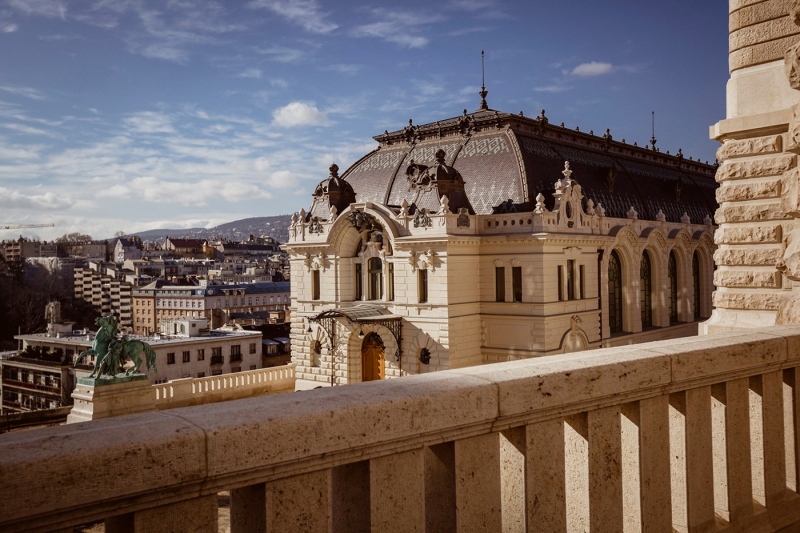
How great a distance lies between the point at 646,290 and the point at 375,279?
19.1m

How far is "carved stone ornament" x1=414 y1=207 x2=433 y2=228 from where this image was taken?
34.2 m

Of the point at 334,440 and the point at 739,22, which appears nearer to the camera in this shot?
the point at 334,440

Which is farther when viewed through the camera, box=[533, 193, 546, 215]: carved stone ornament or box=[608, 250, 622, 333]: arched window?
box=[608, 250, 622, 333]: arched window

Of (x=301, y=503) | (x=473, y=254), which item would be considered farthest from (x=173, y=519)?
(x=473, y=254)

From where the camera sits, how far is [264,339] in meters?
66.9

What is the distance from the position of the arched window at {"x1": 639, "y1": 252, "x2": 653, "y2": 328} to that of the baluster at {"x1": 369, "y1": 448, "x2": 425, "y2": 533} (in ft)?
143

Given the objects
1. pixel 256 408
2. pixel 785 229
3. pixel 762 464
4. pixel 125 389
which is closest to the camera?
pixel 256 408

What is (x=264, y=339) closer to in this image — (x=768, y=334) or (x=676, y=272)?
(x=676, y=272)

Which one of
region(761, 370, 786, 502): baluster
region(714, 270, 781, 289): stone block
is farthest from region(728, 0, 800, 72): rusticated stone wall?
region(761, 370, 786, 502): baluster

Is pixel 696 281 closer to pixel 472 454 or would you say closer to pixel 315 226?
pixel 315 226

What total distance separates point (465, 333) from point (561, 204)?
8.21m

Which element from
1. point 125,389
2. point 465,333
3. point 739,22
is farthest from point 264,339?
point 739,22

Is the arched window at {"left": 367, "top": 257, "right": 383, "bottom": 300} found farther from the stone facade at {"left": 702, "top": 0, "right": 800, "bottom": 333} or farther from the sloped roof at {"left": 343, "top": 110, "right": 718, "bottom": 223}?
the stone facade at {"left": 702, "top": 0, "right": 800, "bottom": 333}

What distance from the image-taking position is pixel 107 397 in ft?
81.5
